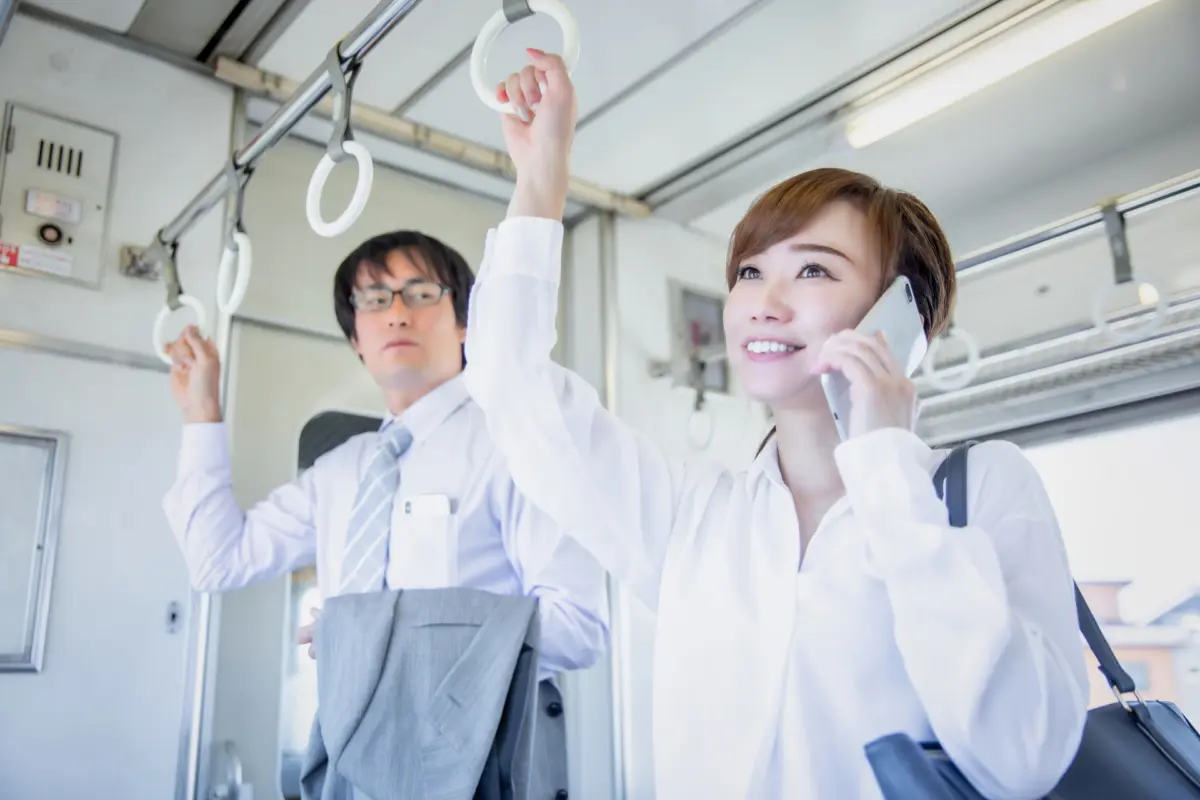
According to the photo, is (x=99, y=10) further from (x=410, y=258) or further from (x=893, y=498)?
(x=893, y=498)

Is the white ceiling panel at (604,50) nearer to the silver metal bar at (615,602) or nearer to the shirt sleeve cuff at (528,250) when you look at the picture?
the silver metal bar at (615,602)

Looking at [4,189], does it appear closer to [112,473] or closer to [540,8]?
[112,473]

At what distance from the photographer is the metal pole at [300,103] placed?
1697mm

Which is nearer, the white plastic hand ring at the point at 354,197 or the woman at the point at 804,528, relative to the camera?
the woman at the point at 804,528

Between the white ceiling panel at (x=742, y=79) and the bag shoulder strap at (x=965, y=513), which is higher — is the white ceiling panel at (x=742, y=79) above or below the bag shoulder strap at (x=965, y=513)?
above

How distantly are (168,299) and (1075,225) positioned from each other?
2.12 meters

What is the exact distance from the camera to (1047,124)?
3.22 m

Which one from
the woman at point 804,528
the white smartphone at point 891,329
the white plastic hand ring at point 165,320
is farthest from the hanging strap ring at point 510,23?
the white plastic hand ring at point 165,320

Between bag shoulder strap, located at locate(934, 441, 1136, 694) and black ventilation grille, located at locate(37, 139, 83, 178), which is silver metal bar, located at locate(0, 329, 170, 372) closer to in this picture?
black ventilation grille, located at locate(37, 139, 83, 178)

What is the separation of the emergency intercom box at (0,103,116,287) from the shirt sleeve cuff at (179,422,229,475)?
19.6 inches

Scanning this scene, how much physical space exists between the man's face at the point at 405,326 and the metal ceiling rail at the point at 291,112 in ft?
1.12

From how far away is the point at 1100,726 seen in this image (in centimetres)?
105

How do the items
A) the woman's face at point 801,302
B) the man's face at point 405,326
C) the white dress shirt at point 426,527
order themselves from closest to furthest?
the woman's face at point 801,302 < the white dress shirt at point 426,527 < the man's face at point 405,326

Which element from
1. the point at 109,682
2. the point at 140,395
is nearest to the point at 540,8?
the point at 140,395
